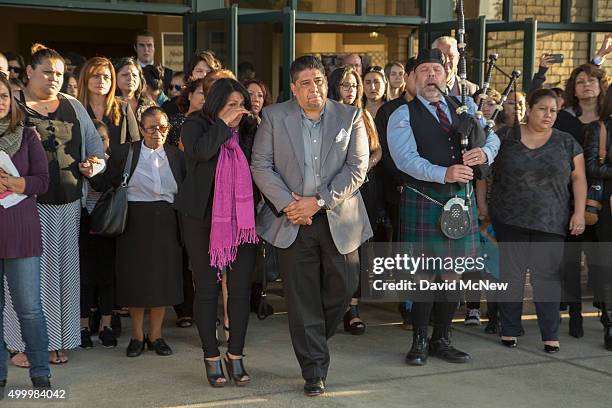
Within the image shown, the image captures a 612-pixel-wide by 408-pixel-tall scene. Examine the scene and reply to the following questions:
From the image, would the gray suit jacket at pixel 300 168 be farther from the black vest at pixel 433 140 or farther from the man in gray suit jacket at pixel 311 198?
the black vest at pixel 433 140

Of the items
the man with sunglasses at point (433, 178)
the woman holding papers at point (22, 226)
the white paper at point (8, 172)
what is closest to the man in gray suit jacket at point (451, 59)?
the man with sunglasses at point (433, 178)

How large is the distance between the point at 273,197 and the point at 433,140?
48.5 inches

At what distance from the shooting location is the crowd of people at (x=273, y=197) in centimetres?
525

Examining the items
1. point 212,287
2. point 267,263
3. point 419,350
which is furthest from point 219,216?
point 419,350

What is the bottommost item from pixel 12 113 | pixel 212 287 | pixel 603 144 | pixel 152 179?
pixel 212 287

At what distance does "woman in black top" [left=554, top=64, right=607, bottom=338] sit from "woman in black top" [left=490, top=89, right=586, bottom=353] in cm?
43

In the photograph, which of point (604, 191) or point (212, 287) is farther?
point (604, 191)

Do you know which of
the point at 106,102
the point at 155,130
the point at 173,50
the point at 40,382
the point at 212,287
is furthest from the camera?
the point at 173,50

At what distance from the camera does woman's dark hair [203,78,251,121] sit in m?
5.31

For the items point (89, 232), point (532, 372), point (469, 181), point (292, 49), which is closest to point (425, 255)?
point (469, 181)

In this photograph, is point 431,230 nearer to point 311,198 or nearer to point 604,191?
point 311,198

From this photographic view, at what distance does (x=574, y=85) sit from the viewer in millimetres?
7074

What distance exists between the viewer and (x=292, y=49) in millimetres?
9062

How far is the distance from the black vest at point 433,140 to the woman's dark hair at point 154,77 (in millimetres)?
2947
